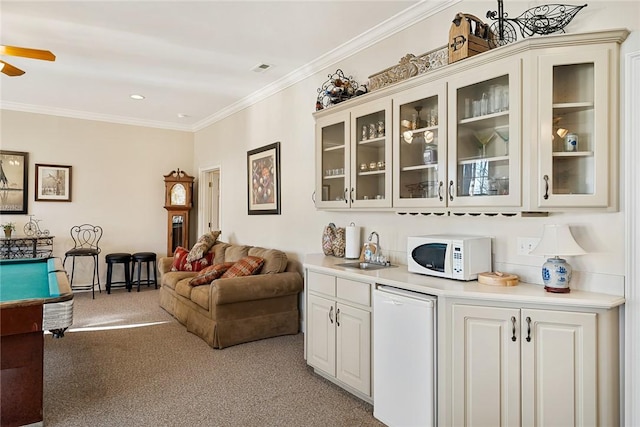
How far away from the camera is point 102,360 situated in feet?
11.4

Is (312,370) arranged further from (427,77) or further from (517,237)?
(427,77)

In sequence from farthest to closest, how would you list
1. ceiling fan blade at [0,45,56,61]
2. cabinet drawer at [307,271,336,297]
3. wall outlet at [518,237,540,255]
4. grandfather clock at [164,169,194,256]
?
grandfather clock at [164,169,194,256] → cabinet drawer at [307,271,336,297] → ceiling fan blade at [0,45,56,61] → wall outlet at [518,237,540,255]

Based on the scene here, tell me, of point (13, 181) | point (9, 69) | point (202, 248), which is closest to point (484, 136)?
point (9, 69)

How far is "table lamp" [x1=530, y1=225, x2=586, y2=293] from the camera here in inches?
80.4

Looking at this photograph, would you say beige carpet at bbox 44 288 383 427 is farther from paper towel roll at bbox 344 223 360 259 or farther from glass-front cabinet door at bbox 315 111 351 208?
glass-front cabinet door at bbox 315 111 351 208

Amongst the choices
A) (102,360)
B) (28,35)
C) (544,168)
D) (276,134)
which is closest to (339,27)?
(276,134)

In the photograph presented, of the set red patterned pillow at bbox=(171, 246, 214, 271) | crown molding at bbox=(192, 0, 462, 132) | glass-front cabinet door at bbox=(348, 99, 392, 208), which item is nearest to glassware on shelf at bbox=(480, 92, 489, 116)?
glass-front cabinet door at bbox=(348, 99, 392, 208)

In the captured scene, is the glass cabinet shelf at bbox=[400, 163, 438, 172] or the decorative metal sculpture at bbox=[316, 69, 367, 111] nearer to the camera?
the glass cabinet shelf at bbox=[400, 163, 438, 172]

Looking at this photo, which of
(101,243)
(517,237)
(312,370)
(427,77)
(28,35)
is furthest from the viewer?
(101,243)

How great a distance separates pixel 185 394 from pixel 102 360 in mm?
1132

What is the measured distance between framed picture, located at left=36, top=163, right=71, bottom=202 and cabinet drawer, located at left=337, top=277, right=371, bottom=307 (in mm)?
5208

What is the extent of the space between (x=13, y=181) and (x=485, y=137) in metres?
6.36

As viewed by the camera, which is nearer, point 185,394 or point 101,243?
point 185,394

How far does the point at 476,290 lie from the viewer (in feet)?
7.02
